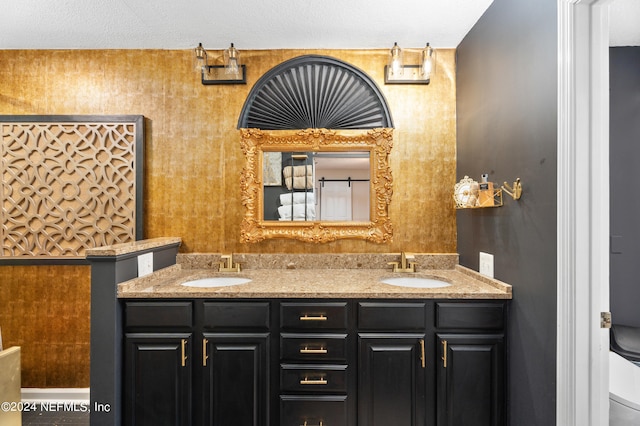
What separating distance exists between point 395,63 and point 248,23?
3.18 feet

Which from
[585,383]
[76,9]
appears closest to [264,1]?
[76,9]

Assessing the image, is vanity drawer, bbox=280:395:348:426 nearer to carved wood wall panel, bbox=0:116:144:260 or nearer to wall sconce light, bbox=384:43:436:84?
carved wood wall panel, bbox=0:116:144:260

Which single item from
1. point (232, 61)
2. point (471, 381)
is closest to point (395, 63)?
point (232, 61)

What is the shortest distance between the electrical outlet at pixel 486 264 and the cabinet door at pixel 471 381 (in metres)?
0.34

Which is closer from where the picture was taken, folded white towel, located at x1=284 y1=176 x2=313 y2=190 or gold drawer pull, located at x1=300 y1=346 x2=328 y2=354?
gold drawer pull, located at x1=300 y1=346 x2=328 y2=354

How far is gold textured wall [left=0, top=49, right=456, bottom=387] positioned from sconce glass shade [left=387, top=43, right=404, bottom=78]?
8 cm

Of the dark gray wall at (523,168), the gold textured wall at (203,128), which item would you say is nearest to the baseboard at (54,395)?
the gold textured wall at (203,128)

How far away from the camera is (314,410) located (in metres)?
1.57

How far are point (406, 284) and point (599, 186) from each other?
1.12m

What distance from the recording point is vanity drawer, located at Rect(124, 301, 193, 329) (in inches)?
62.9

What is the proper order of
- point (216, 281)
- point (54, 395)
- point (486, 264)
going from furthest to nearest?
point (54, 395) → point (216, 281) → point (486, 264)

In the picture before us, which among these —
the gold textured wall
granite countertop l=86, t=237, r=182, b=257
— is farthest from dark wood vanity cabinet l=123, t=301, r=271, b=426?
Answer: the gold textured wall

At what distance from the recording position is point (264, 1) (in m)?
1.72

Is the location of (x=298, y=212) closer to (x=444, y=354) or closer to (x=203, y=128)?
(x=203, y=128)
